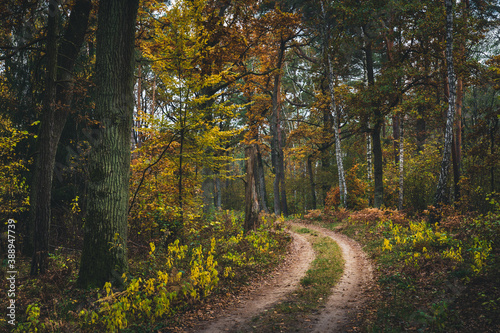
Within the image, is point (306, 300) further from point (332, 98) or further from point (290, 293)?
point (332, 98)

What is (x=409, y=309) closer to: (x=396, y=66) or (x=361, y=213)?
(x=361, y=213)

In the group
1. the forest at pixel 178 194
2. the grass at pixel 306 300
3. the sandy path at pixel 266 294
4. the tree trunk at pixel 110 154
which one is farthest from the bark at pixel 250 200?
the tree trunk at pixel 110 154

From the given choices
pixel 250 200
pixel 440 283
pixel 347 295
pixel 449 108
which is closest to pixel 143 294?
pixel 347 295

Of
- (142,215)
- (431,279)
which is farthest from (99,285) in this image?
(431,279)

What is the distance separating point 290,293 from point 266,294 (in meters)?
0.59

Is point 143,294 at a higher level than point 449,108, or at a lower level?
lower

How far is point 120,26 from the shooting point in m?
5.62

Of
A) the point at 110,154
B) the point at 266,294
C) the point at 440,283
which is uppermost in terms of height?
the point at 110,154

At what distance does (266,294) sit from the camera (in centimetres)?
677

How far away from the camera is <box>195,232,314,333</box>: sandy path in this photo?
514 centimetres

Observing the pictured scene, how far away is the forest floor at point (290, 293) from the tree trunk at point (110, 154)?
2.26 meters

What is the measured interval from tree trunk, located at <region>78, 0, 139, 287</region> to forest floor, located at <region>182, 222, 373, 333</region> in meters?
2.26

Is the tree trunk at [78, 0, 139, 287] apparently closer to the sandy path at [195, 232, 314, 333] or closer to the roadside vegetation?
the sandy path at [195, 232, 314, 333]

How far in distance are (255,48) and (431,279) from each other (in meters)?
15.7
